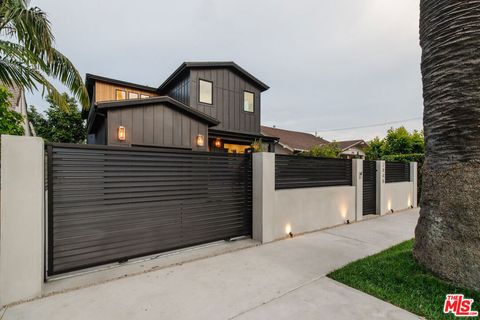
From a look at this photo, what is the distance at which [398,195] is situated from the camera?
857cm

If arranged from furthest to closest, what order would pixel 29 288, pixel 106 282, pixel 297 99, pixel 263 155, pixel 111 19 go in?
pixel 297 99 < pixel 111 19 < pixel 263 155 < pixel 106 282 < pixel 29 288

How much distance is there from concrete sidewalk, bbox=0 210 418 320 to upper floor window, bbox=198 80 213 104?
8310mm

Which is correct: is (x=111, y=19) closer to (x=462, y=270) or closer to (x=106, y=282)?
(x=106, y=282)

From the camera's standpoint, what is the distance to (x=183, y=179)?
13.2 feet

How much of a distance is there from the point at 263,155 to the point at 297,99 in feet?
69.8

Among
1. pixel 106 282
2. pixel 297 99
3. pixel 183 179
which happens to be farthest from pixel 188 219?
pixel 297 99

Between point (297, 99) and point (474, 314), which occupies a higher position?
point (297, 99)

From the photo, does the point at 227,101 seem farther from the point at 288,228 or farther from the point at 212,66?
the point at 288,228

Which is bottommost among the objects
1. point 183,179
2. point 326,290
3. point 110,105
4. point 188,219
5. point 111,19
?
point 326,290

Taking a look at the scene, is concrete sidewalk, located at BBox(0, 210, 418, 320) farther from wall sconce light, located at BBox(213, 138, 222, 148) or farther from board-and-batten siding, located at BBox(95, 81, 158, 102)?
board-and-batten siding, located at BBox(95, 81, 158, 102)

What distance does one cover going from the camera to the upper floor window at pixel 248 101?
12180 mm

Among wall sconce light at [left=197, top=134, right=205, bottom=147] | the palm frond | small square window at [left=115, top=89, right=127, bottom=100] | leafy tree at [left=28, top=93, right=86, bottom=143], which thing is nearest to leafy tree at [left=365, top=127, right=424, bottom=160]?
wall sconce light at [left=197, top=134, right=205, bottom=147]

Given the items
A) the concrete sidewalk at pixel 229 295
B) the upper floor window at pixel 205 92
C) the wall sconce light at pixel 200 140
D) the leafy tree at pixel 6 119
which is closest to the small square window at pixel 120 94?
the upper floor window at pixel 205 92

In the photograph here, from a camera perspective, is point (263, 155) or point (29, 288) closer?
point (29, 288)
